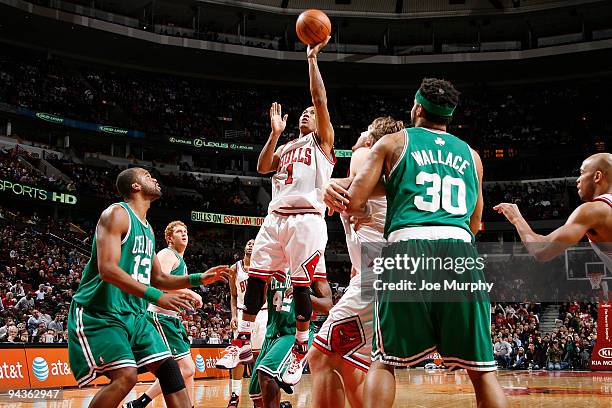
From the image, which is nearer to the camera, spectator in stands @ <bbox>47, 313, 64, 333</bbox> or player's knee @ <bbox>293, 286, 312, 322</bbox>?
player's knee @ <bbox>293, 286, 312, 322</bbox>

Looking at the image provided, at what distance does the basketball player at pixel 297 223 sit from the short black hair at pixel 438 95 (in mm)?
2086

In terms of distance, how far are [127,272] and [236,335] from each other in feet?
8.56

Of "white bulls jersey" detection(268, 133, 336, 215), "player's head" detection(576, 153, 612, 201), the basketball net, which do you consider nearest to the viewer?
"player's head" detection(576, 153, 612, 201)

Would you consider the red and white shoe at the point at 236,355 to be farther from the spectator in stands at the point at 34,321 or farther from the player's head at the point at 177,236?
the spectator in stands at the point at 34,321

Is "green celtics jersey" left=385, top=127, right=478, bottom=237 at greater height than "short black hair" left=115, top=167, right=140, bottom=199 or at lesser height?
lesser

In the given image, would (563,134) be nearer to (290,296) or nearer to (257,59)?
(257,59)

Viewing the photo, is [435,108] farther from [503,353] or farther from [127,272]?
[503,353]

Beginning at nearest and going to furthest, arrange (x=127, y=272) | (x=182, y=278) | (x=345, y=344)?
(x=345, y=344)
(x=127, y=272)
(x=182, y=278)

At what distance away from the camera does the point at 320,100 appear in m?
5.92

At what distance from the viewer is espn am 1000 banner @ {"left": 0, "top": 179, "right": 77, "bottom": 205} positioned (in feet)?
83.5

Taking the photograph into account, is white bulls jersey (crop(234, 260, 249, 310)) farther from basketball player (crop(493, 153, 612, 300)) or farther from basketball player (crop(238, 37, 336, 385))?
basketball player (crop(493, 153, 612, 300))

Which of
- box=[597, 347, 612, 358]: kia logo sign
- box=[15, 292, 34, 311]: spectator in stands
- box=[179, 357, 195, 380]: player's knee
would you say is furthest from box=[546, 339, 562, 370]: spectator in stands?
box=[179, 357, 195, 380]: player's knee

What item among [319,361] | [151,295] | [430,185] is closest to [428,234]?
[430,185]

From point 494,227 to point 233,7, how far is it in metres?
17.1
